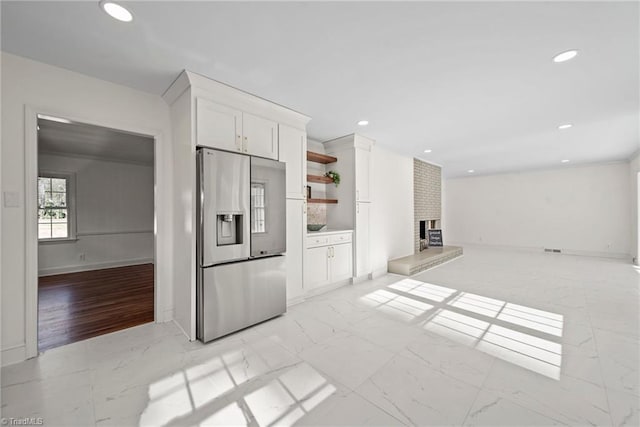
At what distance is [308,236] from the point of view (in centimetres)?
347

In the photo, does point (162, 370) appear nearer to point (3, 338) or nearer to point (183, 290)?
point (183, 290)

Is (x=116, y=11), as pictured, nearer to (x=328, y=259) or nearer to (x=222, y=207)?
(x=222, y=207)

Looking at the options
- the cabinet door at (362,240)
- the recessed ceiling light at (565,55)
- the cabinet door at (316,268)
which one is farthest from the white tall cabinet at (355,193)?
the recessed ceiling light at (565,55)

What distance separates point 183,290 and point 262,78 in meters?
2.27

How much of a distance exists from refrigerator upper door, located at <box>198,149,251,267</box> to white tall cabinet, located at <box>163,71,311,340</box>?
0.13 meters

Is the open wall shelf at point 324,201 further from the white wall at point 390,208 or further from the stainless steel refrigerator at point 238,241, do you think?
the stainless steel refrigerator at point 238,241

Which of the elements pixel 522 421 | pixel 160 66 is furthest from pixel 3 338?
pixel 522 421

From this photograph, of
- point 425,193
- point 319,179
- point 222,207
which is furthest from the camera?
point 425,193

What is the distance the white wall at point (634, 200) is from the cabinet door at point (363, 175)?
6.08m

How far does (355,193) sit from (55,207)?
610cm

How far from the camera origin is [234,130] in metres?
2.64

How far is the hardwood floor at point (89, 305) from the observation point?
255cm

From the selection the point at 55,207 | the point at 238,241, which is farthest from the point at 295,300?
the point at 55,207

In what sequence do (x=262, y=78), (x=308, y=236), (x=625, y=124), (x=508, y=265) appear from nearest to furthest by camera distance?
1. (x=262, y=78)
2. (x=308, y=236)
3. (x=625, y=124)
4. (x=508, y=265)
